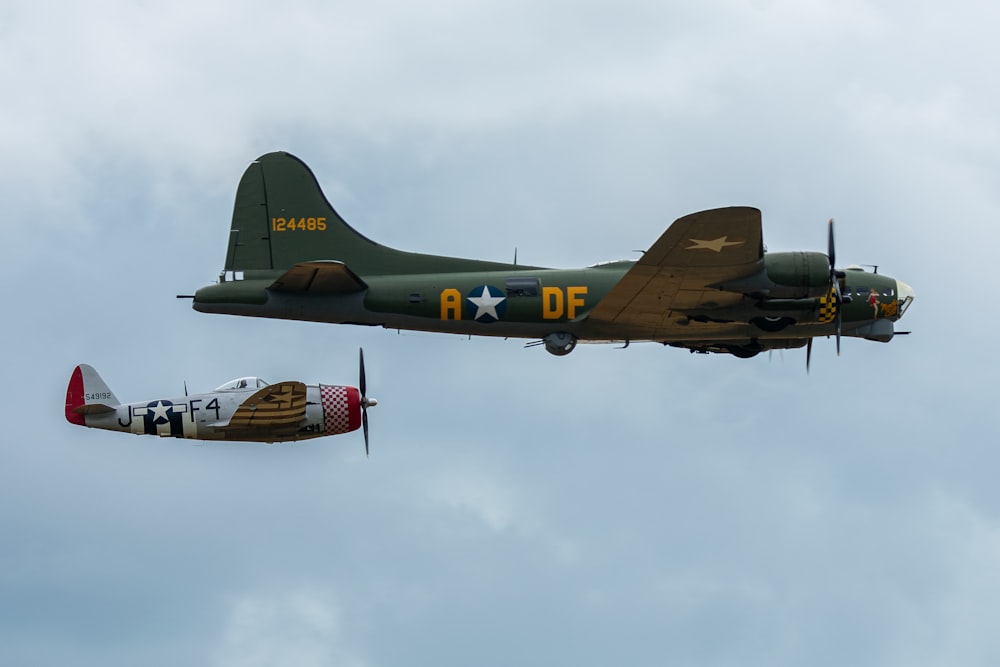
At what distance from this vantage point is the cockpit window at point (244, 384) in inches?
1836

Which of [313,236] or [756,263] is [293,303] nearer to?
[313,236]

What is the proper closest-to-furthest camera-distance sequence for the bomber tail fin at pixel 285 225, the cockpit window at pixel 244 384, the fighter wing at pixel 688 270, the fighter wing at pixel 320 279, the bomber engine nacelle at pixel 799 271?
1. the fighter wing at pixel 688 270
2. the fighter wing at pixel 320 279
3. the bomber engine nacelle at pixel 799 271
4. the bomber tail fin at pixel 285 225
5. the cockpit window at pixel 244 384

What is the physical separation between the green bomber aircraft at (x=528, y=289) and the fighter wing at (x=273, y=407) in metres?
4.23

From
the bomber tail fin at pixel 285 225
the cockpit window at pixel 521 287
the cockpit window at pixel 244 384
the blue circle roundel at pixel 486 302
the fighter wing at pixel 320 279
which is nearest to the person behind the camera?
the fighter wing at pixel 320 279

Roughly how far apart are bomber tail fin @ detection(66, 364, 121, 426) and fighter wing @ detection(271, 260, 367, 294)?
388 inches

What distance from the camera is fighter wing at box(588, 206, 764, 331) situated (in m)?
37.3

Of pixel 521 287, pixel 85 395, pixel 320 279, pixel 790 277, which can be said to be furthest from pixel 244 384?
pixel 790 277

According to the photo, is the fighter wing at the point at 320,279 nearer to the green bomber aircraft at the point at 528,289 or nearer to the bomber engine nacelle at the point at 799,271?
the green bomber aircraft at the point at 528,289

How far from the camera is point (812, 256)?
131ft

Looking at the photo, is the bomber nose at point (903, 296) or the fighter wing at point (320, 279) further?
the bomber nose at point (903, 296)

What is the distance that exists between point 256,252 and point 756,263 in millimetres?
14067

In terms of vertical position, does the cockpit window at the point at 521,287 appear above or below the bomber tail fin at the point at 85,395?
above

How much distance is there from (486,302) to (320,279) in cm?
467

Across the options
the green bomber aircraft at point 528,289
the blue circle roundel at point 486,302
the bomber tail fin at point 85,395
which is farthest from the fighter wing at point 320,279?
the bomber tail fin at point 85,395
